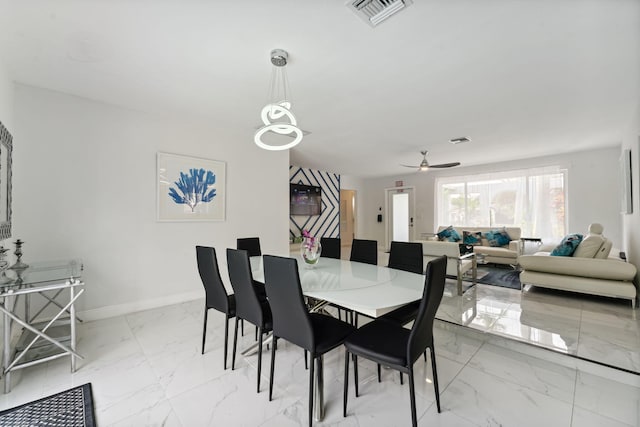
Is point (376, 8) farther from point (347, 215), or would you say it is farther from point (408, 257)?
point (347, 215)

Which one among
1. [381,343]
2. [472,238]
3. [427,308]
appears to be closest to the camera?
[427,308]

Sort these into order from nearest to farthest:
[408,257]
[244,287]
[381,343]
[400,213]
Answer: [381,343] < [244,287] < [408,257] < [400,213]

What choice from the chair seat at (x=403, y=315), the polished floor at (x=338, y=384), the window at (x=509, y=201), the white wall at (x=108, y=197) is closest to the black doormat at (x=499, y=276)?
the window at (x=509, y=201)

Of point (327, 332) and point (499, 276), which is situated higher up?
point (327, 332)

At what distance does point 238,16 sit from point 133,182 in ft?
8.00

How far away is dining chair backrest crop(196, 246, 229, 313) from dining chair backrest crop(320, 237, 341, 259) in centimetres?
135

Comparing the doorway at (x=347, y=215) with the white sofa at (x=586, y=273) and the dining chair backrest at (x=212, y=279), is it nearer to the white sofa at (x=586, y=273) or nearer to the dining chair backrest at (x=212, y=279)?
the white sofa at (x=586, y=273)

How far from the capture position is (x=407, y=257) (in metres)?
2.55

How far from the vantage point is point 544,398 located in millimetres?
1732

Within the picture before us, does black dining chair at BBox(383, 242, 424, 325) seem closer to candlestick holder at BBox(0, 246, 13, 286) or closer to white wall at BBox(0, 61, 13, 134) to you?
candlestick holder at BBox(0, 246, 13, 286)

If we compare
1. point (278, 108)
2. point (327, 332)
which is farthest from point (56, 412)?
point (278, 108)

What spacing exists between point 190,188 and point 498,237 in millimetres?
6049

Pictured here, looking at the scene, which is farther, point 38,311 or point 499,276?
point 499,276

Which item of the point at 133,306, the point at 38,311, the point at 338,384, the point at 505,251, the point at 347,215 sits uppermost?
the point at 347,215
